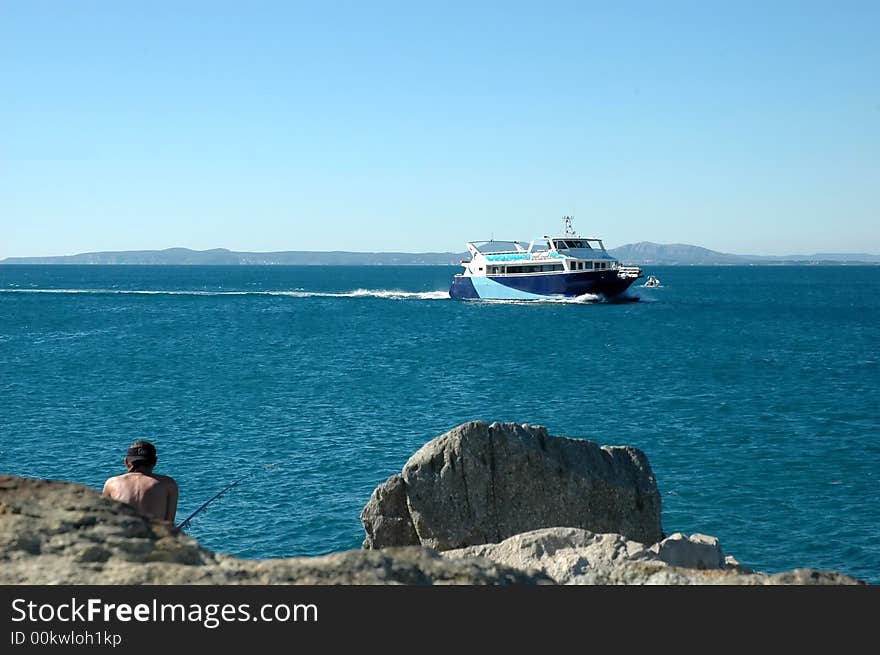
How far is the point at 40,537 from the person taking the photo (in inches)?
157

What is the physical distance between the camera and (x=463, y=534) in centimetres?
955

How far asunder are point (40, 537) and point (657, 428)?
2425cm

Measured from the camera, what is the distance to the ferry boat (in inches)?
3140

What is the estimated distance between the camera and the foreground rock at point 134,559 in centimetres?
372

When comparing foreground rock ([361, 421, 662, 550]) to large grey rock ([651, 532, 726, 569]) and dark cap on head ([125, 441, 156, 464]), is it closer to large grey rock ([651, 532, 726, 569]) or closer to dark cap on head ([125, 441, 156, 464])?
large grey rock ([651, 532, 726, 569])

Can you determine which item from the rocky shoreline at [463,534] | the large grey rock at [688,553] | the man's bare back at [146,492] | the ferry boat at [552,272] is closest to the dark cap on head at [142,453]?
the man's bare back at [146,492]

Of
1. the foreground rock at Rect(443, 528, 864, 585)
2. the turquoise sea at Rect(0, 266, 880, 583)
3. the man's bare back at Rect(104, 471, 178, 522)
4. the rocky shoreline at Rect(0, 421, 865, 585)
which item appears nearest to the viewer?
the rocky shoreline at Rect(0, 421, 865, 585)

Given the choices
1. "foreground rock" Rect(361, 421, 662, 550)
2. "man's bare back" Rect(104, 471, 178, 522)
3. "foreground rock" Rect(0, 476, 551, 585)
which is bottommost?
"foreground rock" Rect(361, 421, 662, 550)

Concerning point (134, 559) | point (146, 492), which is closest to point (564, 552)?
point (146, 492)

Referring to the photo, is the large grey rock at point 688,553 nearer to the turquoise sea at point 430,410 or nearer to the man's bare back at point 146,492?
the man's bare back at point 146,492

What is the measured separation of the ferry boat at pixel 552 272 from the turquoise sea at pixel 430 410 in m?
10.6

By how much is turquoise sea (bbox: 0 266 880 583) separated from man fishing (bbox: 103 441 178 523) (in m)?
9.75

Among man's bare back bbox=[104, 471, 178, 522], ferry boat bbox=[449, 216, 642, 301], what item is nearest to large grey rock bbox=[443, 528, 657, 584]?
man's bare back bbox=[104, 471, 178, 522]
